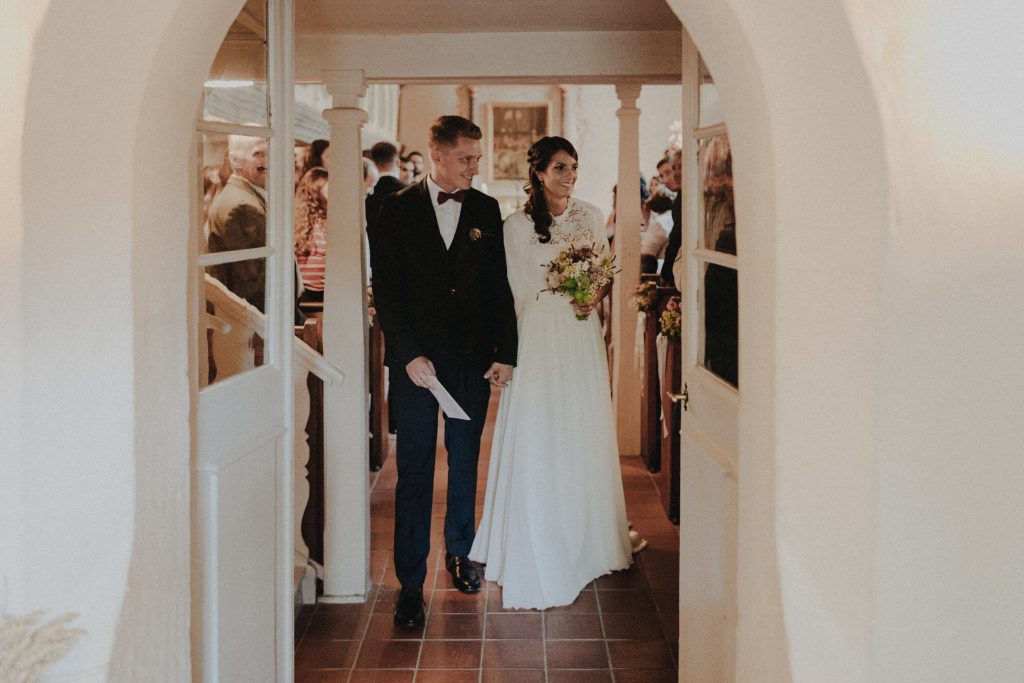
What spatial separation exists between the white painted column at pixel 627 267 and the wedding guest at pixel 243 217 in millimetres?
3662

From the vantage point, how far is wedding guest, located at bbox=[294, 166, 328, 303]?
597 centimetres

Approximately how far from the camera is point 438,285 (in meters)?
4.05

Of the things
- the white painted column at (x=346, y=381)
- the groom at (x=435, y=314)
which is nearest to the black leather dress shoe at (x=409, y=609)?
the groom at (x=435, y=314)

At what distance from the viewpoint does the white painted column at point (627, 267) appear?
6270mm

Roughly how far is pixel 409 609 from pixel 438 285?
49.4 inches

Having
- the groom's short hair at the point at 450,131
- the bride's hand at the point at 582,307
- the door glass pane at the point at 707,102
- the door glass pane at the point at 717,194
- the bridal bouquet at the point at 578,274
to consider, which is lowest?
the bride's hand at the point at 582,307

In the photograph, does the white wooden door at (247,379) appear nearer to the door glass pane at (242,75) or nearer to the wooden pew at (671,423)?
the door glass pane at (242,75)

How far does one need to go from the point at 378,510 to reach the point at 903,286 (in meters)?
4.11

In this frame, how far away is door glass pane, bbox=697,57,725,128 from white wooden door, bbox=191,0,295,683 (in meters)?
1.14

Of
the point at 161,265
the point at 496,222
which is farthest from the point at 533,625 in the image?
the point at 161,265

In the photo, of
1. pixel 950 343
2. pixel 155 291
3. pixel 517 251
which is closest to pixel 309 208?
pixel 517 251

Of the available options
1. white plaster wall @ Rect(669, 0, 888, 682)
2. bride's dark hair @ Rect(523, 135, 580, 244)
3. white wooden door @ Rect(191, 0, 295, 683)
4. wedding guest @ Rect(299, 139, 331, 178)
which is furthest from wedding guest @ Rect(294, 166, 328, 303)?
white plaster wall @ Rect(669, 0, 888, 682)

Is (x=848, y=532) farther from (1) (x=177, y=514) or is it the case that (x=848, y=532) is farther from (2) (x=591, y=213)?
(2) (x=591, y=213)

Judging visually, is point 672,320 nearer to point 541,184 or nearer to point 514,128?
point 541,184
